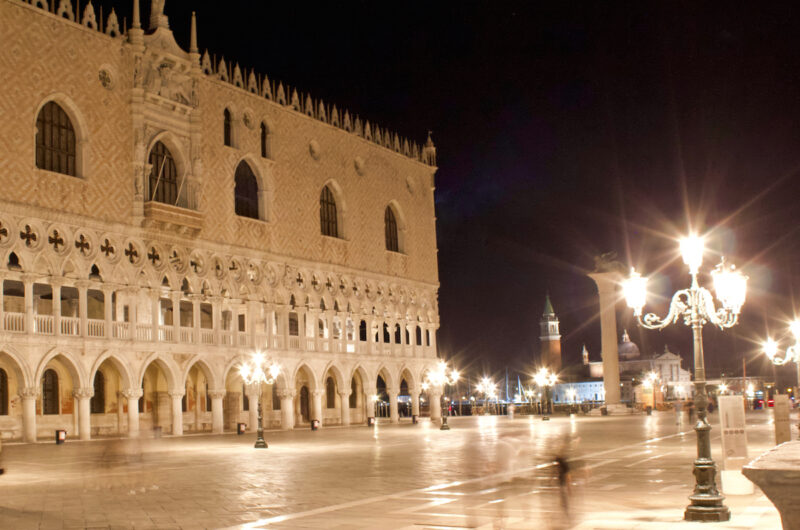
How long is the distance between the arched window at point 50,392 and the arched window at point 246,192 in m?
9.11

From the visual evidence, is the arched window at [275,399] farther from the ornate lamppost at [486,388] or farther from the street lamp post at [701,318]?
the street lamp post at [701,318]

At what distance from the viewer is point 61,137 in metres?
28.1

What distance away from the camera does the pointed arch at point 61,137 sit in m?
27.5

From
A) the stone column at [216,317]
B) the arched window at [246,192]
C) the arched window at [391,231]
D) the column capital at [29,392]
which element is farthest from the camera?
the arched window at [391,231]

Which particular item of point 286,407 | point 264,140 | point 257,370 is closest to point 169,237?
point 257,370

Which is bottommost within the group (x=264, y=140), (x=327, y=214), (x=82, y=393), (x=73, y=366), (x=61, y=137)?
(x=82, y=393)

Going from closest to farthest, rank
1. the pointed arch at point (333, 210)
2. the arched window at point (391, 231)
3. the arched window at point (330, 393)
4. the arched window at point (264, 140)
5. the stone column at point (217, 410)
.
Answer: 1. the stone column at point (217, 410)
2. the arched window at point (264, 140)
3. the pointed arch at point (333, 210)
4. the arched window at point (330, 393)
5. the arched window at point (391, 231)

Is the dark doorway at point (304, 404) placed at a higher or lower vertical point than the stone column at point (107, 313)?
lower

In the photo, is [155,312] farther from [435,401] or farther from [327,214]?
[435,401]

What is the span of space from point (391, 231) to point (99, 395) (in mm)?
17796

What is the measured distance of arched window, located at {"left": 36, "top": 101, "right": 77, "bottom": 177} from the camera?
27562 mm

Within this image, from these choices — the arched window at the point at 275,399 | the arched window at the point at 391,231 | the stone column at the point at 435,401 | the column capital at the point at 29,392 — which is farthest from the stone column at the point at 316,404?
the column capital at the point at 29,392

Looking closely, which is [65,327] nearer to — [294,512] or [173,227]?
[173,227]

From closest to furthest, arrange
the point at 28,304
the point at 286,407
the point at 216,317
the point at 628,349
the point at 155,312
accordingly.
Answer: the point at 28,304 → the point at 155,312 → the point at 216,317 → the point at 286,407 → the point at 628,349
